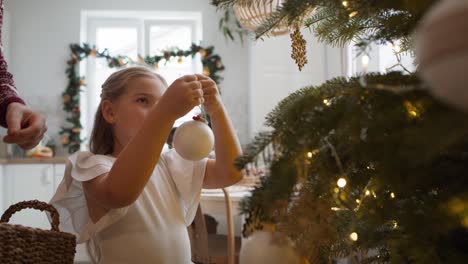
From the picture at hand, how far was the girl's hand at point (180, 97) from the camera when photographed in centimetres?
78

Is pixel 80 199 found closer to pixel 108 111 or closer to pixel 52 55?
pixel 108 111

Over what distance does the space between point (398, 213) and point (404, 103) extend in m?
0.14

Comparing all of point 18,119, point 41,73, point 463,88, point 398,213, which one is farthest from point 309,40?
point 463,88

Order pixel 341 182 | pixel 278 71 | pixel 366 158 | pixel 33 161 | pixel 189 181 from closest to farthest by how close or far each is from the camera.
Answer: pixel 366 158
pixel 341 182
pixel 189 181
pixel 33 161
pixel 278 71

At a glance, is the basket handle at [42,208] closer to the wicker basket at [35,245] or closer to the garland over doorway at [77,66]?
the wicker basket at [35,245]

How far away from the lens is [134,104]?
1.06 meters

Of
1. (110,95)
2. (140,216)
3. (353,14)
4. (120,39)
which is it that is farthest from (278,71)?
(353,14)

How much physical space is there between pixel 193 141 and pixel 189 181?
363 millimetres

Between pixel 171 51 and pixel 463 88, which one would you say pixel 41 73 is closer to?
pixel 171 51

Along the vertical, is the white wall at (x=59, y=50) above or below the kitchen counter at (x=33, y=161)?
above

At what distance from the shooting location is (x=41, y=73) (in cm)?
456

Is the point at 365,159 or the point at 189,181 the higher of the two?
the point at 365,159

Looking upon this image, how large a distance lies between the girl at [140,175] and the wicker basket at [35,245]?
10 centimetres

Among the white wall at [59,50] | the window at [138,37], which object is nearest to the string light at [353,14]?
the white wall at [59,50]
